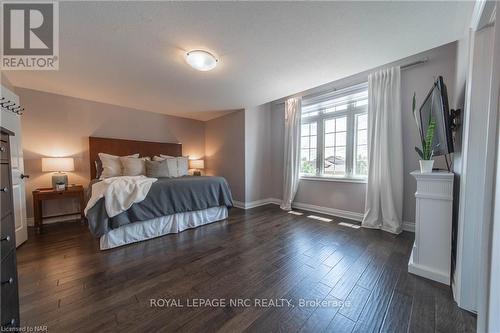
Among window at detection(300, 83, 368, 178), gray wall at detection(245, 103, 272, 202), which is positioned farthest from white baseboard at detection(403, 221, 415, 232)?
gray wall at detection(245, 103, 272, 202)

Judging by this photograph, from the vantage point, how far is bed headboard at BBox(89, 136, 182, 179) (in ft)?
11.3

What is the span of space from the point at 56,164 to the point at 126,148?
3.63 feet

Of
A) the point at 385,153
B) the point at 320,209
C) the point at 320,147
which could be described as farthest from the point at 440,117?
the point at 320,209

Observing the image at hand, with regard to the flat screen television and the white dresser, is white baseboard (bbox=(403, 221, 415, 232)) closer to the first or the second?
the white dresser

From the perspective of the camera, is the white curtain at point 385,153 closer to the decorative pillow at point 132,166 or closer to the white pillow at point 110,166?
the decorative pillow at point 132,166

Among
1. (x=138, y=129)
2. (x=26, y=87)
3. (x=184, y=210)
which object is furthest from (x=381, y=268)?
(x=26, y=87)

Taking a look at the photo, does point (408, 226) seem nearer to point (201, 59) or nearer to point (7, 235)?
point (201, 59)

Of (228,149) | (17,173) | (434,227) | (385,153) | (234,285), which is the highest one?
(228,149)

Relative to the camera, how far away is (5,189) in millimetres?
885

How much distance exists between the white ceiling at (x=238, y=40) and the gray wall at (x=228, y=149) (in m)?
1.49

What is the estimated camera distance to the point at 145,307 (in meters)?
1.29

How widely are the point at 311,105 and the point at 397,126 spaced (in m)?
1.59

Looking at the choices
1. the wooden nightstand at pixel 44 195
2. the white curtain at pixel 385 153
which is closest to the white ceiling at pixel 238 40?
the white curtain at pixel 385 153

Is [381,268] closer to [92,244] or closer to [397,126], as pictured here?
[397,126]
